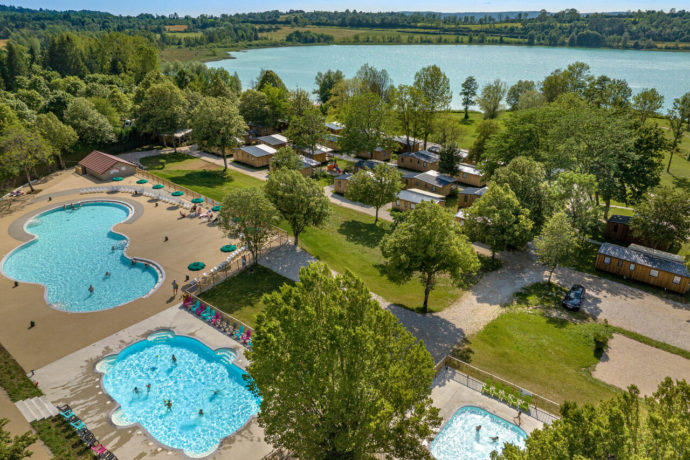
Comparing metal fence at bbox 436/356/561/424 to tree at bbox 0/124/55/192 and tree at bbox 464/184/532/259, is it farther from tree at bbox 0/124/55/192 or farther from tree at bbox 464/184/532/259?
tree at bbox 0/124/55/192

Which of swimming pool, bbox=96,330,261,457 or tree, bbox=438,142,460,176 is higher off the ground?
tree, bbox=438,142,460,176

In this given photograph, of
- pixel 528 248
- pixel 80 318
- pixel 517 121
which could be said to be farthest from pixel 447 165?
pixel 80 318

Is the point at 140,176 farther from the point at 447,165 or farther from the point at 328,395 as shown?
the point at 328,395

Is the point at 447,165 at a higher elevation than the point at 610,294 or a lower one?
higher

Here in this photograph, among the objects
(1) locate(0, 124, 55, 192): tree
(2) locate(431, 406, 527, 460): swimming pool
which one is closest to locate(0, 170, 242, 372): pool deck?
(1) locate(0, 124, 55, 192): tree

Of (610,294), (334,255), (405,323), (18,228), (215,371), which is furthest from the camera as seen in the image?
(18,228)

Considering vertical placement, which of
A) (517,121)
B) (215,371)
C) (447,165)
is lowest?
(215,371)

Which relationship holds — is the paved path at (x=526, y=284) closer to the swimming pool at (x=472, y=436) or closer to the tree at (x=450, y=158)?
the swimming pool at (x=472, y=436)
